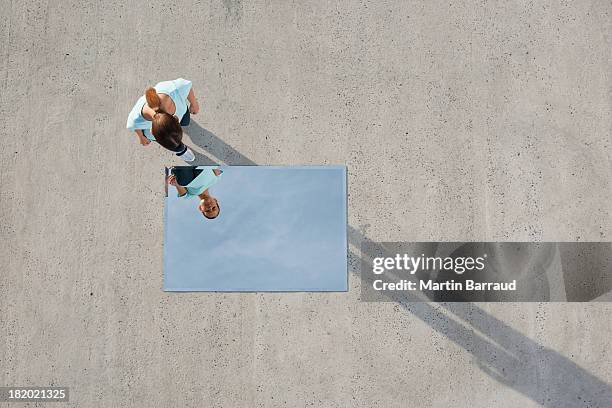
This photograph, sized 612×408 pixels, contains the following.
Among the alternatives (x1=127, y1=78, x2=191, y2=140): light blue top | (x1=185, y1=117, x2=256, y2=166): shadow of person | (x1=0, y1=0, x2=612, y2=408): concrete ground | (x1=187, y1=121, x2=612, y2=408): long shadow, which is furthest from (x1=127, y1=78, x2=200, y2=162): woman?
(x1=187, y1=121, x2=612, y2=408): long shadow

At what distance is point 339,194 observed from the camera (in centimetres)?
390

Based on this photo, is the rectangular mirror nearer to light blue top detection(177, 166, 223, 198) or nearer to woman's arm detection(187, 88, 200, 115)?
light blue top detection(177, 166, 223, 198)

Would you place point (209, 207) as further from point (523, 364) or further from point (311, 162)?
point (523, 364)

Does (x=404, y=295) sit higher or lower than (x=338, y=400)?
higher

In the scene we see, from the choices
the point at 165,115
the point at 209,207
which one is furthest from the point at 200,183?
the point at 165,115

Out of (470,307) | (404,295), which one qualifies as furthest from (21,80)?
(470,307)

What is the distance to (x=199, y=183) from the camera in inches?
144

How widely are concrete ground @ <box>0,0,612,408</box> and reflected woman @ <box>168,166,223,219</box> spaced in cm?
A: 20

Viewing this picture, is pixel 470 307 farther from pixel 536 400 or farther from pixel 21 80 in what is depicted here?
pixel 21 80

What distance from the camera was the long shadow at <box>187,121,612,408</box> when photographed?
3.81 metres

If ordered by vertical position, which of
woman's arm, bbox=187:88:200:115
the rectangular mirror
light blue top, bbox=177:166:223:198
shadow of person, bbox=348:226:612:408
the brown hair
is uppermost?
woman's arm, bbox=187:88:200:115

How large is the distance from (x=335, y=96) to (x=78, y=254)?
2501mm

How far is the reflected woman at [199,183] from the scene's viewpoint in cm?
367

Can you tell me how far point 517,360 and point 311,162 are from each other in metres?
2.33
